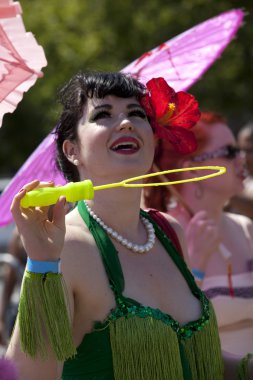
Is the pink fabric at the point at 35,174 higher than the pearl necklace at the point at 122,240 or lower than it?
higher

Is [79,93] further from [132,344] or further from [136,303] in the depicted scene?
[132,344]

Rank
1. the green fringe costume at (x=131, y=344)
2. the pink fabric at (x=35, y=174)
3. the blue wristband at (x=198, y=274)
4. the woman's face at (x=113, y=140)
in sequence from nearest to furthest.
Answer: the green fringe costume at (x=131, y=344), the woman's face at (x=113, y=140), the pink fabric at (x=35, y=174), the blue wristband at (x=198, y=274)

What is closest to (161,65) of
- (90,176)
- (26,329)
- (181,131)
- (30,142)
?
(181,131)

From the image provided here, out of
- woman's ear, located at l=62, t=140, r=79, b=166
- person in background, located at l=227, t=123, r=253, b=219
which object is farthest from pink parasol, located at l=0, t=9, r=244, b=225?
person in background, located at l=227, t=123, r=253, b=219

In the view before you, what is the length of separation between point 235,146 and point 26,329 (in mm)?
2386

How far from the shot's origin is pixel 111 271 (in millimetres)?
2750

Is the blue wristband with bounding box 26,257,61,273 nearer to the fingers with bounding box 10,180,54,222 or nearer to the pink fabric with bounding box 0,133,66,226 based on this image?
the fingers with bounding box 10,180,54,222

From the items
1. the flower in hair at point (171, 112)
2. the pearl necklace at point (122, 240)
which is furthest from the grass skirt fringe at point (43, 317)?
the flower in hair at point (171, 112)

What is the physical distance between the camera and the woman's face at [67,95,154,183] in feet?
9.25

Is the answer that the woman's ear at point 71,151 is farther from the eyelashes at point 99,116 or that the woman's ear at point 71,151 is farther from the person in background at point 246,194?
the person in background at point 246,194

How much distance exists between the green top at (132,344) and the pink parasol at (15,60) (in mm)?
544

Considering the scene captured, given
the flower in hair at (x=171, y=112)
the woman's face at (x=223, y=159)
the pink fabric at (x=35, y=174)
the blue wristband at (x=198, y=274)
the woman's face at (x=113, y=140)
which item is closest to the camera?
the woman's face at (x=113, y=140)

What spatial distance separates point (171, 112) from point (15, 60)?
69 cm

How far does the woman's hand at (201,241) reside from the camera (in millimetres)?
4008
